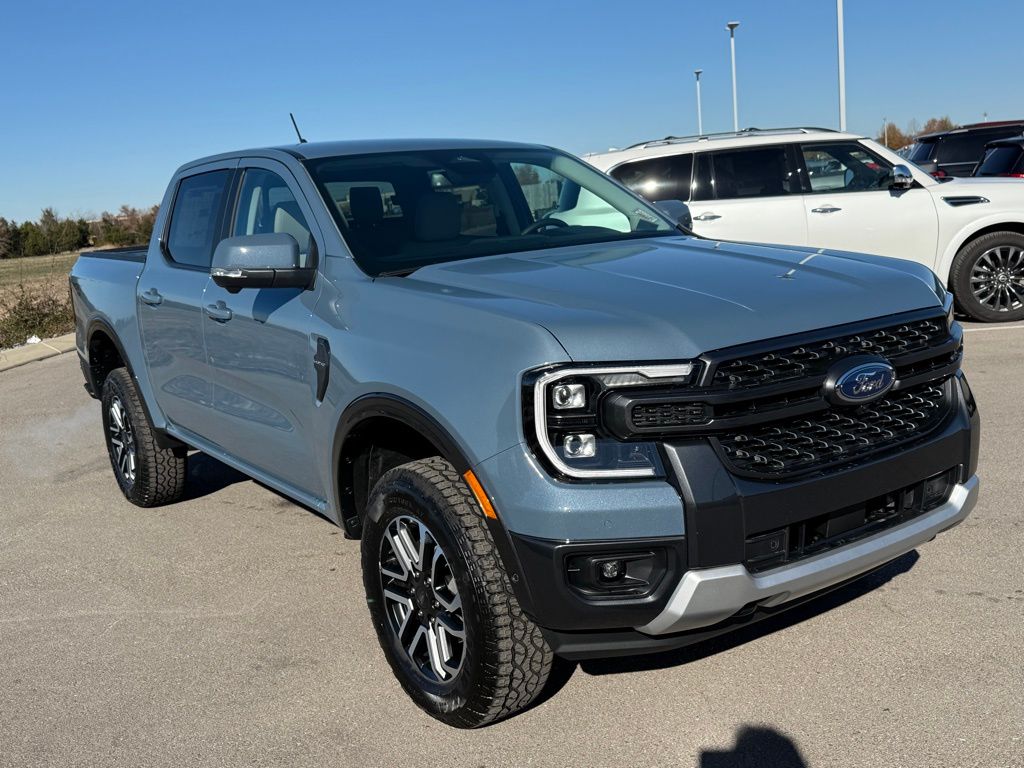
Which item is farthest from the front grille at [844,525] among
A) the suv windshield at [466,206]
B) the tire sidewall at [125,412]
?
the tire sidewall at [125,412]

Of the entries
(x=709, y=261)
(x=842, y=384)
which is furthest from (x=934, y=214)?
(x=842, y=384)

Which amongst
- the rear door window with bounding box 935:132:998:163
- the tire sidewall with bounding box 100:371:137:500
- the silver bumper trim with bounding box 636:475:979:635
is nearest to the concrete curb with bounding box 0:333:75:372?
the tire sidewall with bounding box 100:371:137:500

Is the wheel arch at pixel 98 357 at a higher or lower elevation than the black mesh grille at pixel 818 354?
lower

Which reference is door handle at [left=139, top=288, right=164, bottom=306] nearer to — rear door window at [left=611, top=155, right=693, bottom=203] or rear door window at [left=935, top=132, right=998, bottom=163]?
rear door window at [left=611, top=155, right=693, bottom=203]

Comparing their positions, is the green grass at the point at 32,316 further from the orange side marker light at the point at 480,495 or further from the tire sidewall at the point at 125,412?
the orange side marker light at the point at 480,495

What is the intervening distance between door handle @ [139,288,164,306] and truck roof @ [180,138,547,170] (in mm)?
743

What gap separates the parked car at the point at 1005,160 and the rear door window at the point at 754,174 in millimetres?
3314

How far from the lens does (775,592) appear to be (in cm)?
284

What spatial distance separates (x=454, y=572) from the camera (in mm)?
3041

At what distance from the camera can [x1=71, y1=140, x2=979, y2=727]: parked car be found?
9.04 feet

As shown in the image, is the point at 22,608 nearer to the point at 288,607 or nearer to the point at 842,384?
the point at 288,607

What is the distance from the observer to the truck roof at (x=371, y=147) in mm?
4453

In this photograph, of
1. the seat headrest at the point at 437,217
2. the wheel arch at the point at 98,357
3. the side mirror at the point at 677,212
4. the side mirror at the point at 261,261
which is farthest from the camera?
the wheel arch at the point at 98,357

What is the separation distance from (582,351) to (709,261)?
1018 mm
